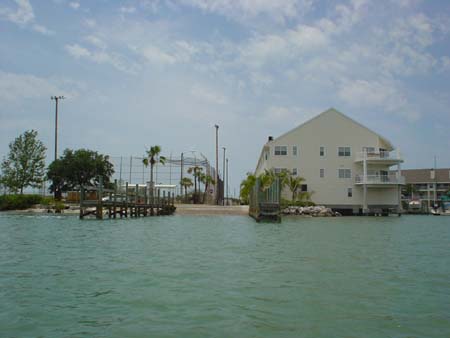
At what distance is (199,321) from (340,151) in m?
49.5

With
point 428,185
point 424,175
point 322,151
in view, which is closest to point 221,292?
point 322,151

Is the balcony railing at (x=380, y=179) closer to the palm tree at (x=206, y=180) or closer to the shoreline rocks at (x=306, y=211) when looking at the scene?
the shoreline rocks at (x=306, y=211)

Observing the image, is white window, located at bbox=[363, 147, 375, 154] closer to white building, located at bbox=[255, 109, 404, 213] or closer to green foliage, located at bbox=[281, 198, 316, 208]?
white building, located at bbox=[255, 109, 404, 213]

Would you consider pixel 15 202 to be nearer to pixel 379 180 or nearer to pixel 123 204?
pixel 123 204

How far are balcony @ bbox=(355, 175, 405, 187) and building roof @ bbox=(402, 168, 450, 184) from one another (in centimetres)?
5126

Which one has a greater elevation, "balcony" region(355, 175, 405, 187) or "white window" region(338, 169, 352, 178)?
"white window" region(338, 169, 352, 178)

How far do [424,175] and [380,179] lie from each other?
53764mm

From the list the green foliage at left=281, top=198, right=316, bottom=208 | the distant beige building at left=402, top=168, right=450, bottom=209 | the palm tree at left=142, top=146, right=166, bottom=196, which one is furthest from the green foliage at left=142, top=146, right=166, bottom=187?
the distant beige building at left=402, top=168, right=450, bottom=209

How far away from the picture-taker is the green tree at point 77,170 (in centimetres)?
5516

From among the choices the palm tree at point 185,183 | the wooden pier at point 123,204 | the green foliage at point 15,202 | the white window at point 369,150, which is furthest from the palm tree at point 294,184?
the green foliage at point 15,202

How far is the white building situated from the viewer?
5350 cm

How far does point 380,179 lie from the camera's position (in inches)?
2079

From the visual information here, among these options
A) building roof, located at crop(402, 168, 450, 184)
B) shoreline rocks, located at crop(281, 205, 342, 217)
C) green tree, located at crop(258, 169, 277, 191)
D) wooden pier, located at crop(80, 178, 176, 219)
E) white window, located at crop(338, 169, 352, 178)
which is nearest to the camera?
→ wooden pier, located at crop(80, 178, 176, 219)

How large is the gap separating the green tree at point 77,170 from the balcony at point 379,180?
28.6m
